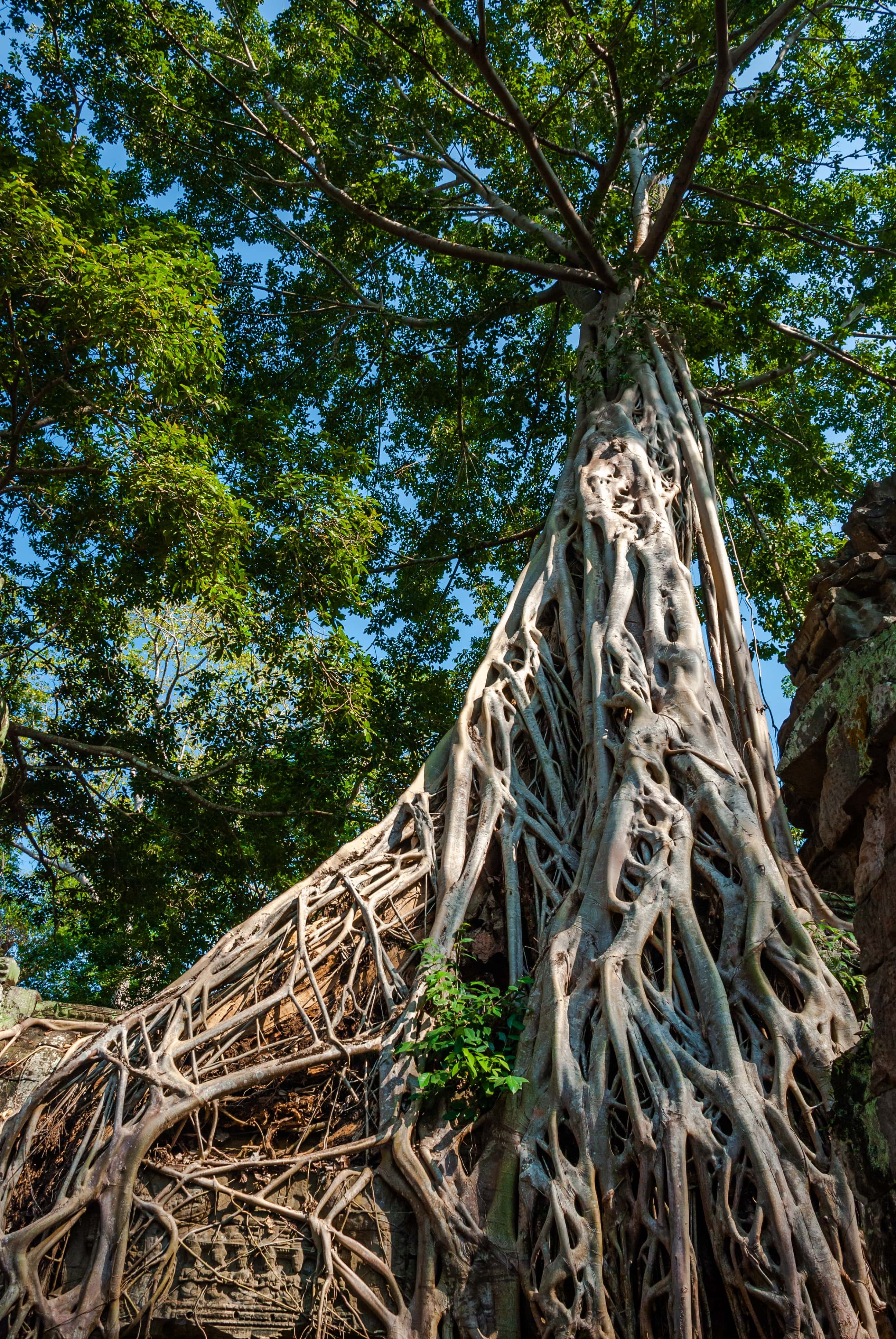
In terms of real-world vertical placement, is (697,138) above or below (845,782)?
above

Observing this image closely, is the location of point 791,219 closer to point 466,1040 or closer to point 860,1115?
point 466,1040

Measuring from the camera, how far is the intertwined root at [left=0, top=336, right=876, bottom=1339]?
2861mm

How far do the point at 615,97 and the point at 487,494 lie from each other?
12.0 ft

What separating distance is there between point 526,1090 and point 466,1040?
278mm

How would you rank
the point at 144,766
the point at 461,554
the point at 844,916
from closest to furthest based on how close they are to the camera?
the point at 844,916 < the point at 144,766 < the point at 461,554

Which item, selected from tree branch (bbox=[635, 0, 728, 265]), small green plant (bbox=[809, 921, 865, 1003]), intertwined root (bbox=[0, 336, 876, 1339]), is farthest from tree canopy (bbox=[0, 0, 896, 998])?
small green plant (bbox=[809, 921, 865, 1003])

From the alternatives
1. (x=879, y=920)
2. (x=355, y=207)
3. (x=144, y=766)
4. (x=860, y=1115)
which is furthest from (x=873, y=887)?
(x=355, y=207)

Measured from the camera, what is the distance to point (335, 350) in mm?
8070

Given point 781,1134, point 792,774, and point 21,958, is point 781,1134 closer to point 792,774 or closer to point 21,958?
point 792,774

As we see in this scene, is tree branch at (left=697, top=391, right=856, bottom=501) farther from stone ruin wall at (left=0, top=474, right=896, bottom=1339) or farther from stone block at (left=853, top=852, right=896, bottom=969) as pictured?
stone block at (left=853, top=852, right=896, bottom=969)

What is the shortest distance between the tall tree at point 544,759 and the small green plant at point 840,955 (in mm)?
152

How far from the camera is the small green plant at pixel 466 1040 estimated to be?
11.2 ft

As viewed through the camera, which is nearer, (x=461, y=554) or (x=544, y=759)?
(x=544, y=759)

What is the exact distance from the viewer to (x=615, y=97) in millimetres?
5816
